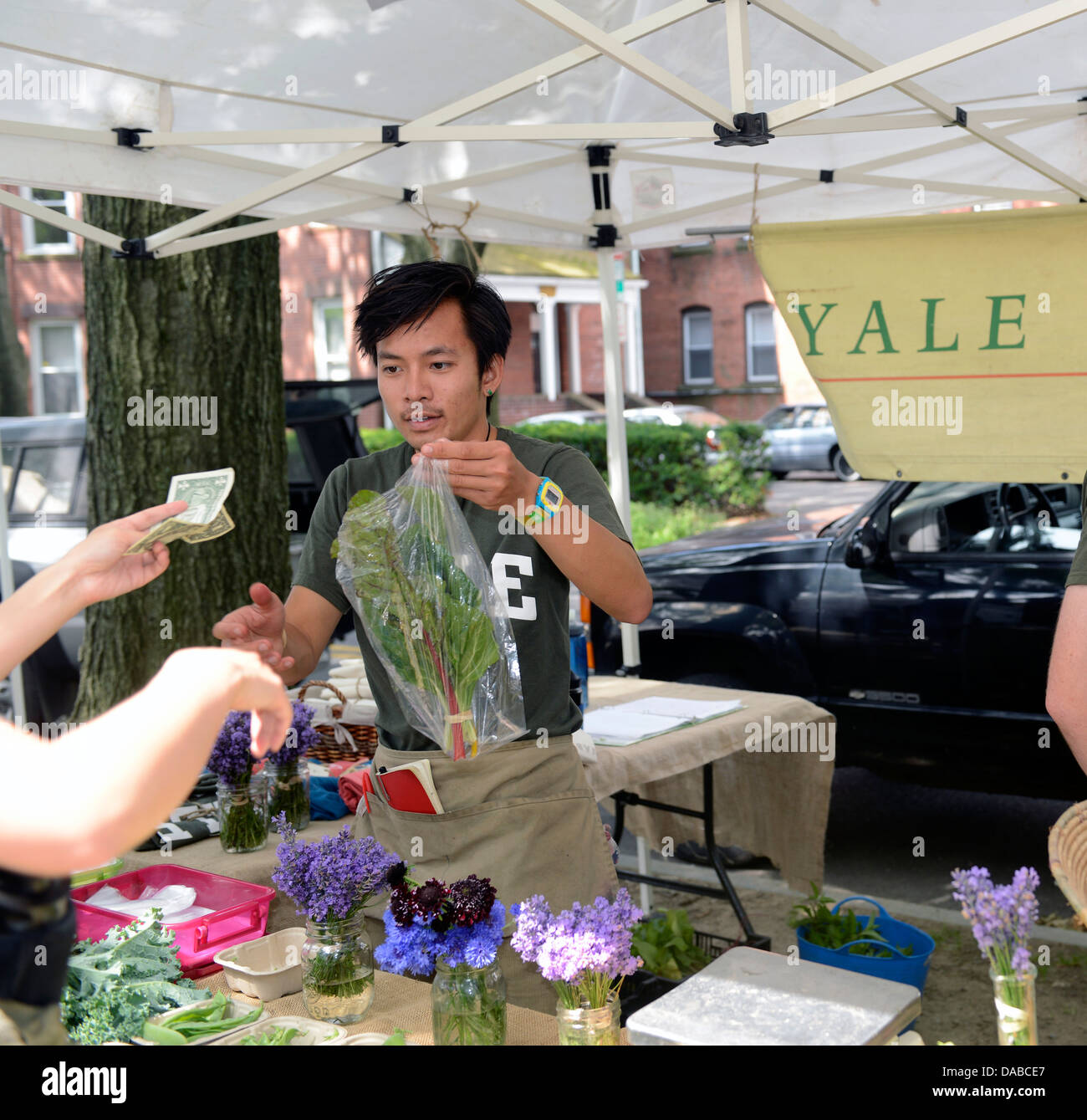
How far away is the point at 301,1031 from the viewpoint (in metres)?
1.76

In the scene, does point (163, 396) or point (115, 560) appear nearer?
point (115, 560)

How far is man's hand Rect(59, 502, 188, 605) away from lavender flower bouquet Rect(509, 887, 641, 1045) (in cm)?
80

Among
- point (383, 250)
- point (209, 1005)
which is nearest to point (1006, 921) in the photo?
point (209, 1005)

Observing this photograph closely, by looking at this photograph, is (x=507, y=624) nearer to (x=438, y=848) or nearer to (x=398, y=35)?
(x=438, y=848)

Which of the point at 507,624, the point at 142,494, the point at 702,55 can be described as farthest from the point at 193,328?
the point at 507,624

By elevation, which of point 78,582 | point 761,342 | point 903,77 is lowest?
point 78,582

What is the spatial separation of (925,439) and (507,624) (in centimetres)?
195

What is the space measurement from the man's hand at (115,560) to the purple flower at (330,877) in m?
0.51

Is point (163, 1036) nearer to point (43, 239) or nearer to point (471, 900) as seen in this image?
point (471, 900)

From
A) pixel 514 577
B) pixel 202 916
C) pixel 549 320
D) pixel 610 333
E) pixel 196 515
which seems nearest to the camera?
pixel 196 515

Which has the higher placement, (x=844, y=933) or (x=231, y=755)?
(x=231, y=755)

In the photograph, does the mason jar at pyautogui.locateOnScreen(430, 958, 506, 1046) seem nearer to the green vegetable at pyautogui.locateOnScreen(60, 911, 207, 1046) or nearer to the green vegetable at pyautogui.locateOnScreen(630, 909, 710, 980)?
the green vegetable at pyautogui.locateOnScreen(60, 911, 207, 1046)

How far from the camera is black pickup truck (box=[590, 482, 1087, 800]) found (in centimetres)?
481

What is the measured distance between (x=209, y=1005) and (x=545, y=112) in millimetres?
2948
